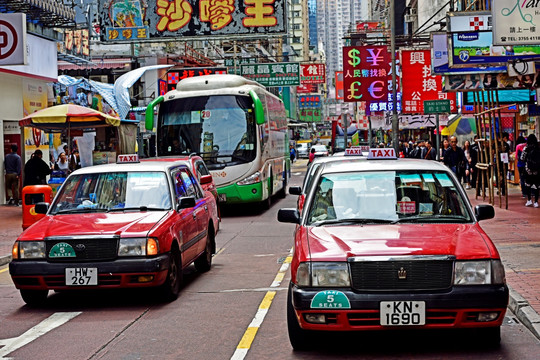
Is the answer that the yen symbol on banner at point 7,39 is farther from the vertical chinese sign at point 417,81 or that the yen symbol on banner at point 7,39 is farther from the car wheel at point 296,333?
the vertical chinese sign at point 417,81

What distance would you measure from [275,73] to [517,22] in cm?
3191

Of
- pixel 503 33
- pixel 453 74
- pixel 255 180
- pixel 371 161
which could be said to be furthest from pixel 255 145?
pixel 371 161

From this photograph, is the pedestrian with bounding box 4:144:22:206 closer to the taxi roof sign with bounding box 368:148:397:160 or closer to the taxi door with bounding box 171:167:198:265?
the taxi door with bounding box 171:167:198:265

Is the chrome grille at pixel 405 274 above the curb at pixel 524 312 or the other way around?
above

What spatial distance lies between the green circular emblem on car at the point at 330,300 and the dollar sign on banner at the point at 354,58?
27.1 m

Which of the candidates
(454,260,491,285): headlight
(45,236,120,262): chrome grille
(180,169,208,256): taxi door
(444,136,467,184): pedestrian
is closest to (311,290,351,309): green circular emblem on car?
(454,260,491,285): headlight

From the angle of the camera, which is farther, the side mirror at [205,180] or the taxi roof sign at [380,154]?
the side mirror at [205,180]

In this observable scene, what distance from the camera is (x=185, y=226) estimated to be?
34.9ft

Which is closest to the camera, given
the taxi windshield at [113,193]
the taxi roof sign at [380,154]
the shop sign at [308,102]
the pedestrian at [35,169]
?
the taxi roof sign at [380,154]

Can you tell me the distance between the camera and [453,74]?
19828mm

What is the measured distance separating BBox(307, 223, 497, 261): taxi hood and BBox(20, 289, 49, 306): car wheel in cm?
377

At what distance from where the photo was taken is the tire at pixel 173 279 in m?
9.66

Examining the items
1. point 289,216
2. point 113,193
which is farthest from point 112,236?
point 289,216

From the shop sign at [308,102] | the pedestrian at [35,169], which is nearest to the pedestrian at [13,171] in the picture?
the pedestrian at [35,169]
